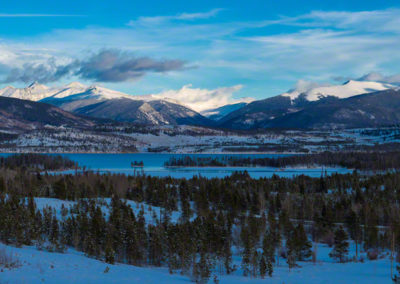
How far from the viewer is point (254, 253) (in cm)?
3656

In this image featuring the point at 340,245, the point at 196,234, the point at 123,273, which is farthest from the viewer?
the point at 196,234

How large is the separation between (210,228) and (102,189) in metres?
47.7

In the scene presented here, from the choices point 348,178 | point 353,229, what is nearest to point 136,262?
point 353,229

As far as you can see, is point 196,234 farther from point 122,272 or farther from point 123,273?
point 123,273

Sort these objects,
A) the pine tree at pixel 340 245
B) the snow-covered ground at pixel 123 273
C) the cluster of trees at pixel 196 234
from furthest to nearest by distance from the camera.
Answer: the pine tree at pixel 340 245 → the cluster of trees at pixel 196 234 → the snow-covered ground at pixel 123 273

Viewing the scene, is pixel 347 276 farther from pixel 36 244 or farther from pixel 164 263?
pixel 36 244

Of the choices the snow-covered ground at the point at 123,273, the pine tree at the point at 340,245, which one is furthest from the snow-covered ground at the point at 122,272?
the pine tree at the point at 340,245

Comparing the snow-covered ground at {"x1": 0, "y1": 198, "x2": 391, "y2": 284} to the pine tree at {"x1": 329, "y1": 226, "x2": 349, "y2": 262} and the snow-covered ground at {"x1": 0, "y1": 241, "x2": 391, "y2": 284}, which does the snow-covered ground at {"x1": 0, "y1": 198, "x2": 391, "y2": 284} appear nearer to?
the snow-covered ground at {"x1": 0, "y1": 241, "x2": 391, "y2": 284}

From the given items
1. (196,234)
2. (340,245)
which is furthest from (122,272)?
(340,245)

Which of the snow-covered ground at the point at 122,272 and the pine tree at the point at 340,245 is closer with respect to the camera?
the snow-covered ground at the point at 122,272

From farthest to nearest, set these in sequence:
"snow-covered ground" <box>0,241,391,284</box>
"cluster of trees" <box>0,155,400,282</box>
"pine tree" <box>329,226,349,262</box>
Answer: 1. "pine tree" <box>329,226,349,262</box>
2. "cluster of trees" <box>0,155,400,282</box>
3. "snow-covered ground" <box>0,241,391,284</box>

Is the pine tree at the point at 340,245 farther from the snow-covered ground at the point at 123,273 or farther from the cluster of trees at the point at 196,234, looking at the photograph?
the snow-covered ground at the point at 123,273

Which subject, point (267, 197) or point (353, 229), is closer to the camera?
point (353, 229)

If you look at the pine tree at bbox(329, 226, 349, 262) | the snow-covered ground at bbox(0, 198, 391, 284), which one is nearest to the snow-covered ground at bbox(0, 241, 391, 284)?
the snow-covered ground at bbox(0, 198, 391, 284)
